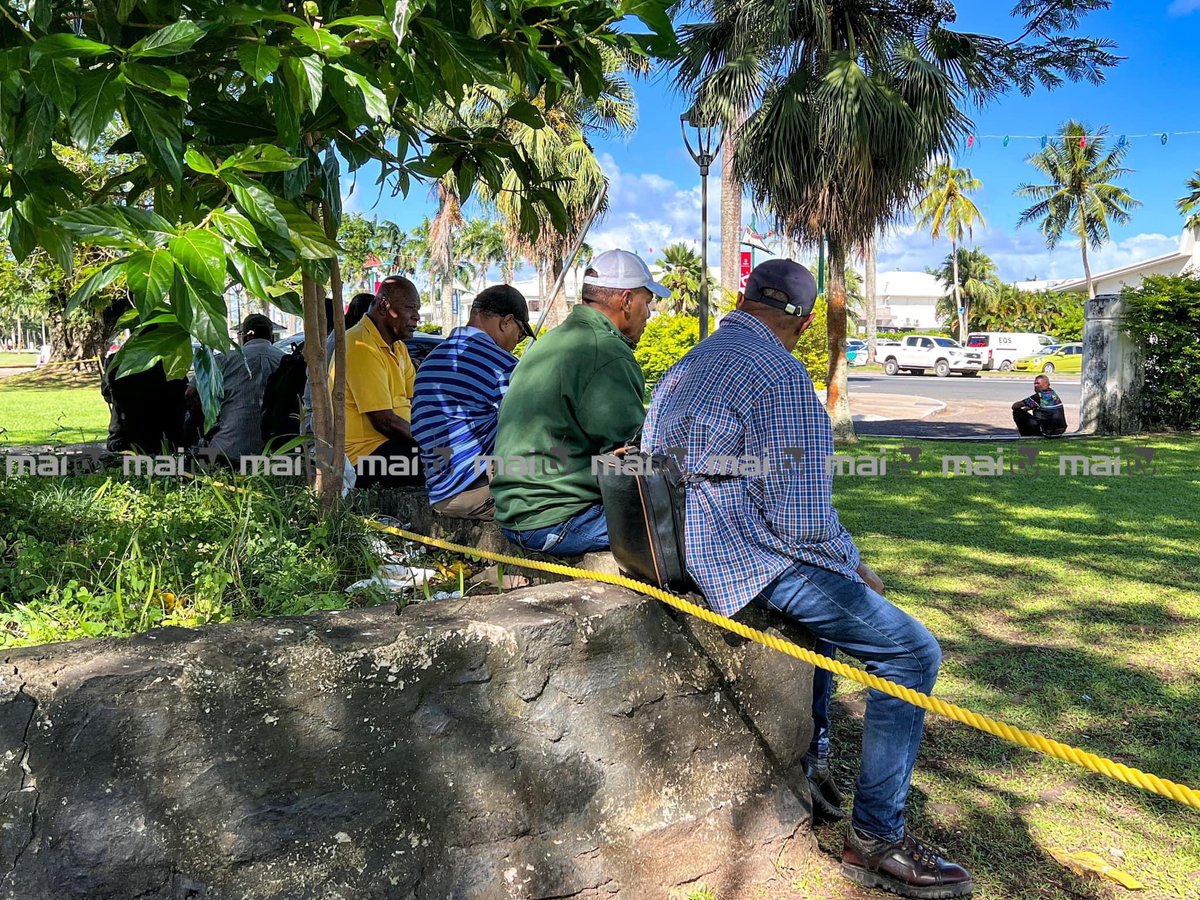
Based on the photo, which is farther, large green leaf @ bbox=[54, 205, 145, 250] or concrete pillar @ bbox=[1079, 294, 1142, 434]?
concrete pillar @ bbox=[1079, 294, 1142, 434]

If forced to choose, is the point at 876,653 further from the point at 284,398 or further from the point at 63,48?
the point at 284,398

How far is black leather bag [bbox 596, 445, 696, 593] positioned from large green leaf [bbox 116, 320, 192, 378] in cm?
142

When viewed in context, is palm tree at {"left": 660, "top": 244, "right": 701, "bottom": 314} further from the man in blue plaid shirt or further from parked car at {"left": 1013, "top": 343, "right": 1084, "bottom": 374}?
the man in blue plaid shirt

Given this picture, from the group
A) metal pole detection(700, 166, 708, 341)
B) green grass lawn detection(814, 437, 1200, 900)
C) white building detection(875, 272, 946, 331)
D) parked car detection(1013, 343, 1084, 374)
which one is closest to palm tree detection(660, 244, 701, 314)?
parked car detection(1013, 343, 1084, 374)

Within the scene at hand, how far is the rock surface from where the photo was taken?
7.25ft

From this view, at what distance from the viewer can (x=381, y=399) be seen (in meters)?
5.65

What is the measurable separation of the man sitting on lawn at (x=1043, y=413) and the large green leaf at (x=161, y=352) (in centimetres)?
1486

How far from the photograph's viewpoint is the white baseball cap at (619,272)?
3787 millimetres

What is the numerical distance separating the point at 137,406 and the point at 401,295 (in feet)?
6.71

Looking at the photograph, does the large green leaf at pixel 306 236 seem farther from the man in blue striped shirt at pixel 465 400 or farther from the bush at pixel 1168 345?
the bush at pixel 1168 345

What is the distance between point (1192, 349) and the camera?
14.8 m

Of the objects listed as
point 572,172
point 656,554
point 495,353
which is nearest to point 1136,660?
point 656,554

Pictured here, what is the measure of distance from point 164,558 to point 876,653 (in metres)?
2.44

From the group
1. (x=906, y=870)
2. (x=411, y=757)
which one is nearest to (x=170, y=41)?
(x=411, y=757)
